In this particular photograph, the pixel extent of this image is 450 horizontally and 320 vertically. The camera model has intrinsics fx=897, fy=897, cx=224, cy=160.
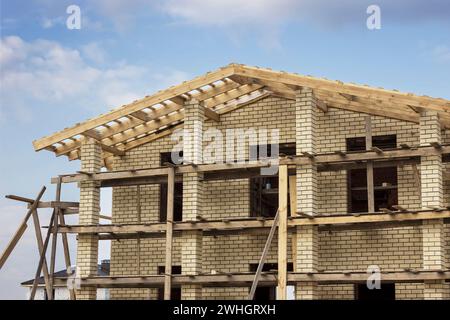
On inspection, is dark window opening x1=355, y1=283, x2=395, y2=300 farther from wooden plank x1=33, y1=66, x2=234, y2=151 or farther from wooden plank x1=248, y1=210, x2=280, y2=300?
wooden plank x1=33, y1=66, x2=234, y2=151

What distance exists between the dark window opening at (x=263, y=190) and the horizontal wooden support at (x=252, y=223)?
2242mm

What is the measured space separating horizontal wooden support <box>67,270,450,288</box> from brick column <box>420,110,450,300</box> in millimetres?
320

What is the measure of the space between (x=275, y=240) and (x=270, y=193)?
1.76 m

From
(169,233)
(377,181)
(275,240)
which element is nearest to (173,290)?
(169,233)

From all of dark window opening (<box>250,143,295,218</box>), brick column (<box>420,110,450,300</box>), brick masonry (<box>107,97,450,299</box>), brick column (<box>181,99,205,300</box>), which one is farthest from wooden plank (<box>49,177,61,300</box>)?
brick column (<box>420,110,450,300</box>)

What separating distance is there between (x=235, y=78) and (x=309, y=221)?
13.9 ft

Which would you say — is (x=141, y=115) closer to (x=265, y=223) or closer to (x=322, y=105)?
(x=265, y=223)

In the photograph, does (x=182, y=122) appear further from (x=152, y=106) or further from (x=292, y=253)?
(x=292, y=253)

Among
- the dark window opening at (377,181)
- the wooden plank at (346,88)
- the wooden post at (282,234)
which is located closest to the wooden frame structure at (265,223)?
the wooden post at (282,234)

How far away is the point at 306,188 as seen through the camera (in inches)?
879

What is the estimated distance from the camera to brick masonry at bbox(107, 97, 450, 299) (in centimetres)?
2319

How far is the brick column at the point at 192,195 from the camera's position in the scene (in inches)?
907
